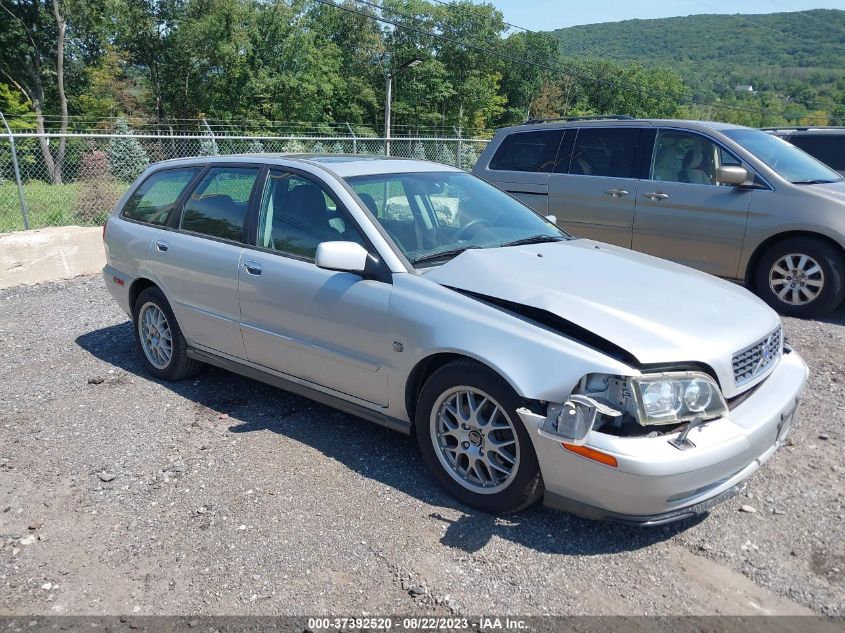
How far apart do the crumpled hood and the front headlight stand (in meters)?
0.08

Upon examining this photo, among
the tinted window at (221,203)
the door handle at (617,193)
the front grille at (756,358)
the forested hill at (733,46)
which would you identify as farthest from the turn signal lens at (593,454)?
the forested hill at (733,46)

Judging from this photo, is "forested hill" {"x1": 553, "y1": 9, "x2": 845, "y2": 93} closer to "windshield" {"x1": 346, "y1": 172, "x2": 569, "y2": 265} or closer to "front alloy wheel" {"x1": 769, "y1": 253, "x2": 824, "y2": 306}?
"front alloy wheel" {"x1": 769, "y1": 253, "x2": 824, "y2": 306}

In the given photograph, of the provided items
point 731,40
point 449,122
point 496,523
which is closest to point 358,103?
point 449,122

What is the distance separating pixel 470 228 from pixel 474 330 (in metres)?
1.15

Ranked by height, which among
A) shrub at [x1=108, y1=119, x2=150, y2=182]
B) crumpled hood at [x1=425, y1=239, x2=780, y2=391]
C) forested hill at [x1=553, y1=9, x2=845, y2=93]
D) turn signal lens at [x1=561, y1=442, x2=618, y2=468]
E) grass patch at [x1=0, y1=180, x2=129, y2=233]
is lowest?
grass patch at [x1=0, y1=180, x2=129, y2=233]

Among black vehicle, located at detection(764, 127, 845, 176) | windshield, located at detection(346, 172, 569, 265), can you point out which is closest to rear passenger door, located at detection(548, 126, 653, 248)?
windshield, located at detection(346, 172, 569, 265)

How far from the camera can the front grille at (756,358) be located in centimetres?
314

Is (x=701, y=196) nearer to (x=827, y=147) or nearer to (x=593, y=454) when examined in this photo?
(x=827, y=147)

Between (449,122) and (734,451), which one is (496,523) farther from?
(449,122)

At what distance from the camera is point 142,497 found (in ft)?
11.9

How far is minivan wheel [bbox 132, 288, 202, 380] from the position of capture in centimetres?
507

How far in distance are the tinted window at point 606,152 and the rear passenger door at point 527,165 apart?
0.98 feet

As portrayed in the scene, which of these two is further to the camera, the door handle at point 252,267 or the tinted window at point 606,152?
the tinted window at point 606,152

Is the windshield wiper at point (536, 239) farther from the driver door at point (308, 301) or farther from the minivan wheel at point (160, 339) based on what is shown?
the minivan wheel at point (160, 339)
